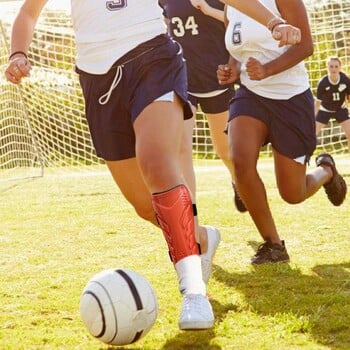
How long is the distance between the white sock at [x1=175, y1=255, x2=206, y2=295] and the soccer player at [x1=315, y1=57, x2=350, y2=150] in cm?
1057

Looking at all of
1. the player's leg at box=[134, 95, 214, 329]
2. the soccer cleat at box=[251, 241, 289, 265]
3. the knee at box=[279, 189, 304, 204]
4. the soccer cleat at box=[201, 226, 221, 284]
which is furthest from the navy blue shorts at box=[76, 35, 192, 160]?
the knee at box=[279, 189, 304, 204]

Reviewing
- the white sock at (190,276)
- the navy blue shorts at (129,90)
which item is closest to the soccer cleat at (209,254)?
the navy blue shorts at (129,90)

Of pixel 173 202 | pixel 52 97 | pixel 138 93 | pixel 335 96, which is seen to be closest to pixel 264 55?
pixel 138 93

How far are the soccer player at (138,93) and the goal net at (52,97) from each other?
10.6 meters

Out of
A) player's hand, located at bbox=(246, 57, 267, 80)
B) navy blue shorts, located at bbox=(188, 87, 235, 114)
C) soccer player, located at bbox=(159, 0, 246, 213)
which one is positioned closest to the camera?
player's hand, located at bbox=(246, 57, 267, 80)

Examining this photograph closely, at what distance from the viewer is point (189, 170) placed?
499 cm

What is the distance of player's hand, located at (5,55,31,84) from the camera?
3744 millimetres

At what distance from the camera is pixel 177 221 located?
341cm

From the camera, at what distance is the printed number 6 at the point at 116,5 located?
12.6 ft

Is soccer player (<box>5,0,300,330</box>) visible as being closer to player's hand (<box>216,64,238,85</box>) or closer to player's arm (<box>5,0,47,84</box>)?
player's arm (<box>5,0,47,84</box>)

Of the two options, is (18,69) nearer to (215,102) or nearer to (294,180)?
(294,180)

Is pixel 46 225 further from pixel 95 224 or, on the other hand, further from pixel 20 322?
pixel 20 322

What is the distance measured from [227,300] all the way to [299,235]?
228cm

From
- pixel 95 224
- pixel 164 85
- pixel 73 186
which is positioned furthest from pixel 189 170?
pixel 73 186
